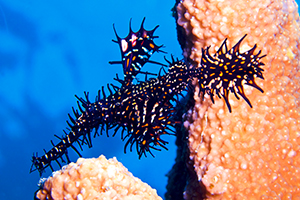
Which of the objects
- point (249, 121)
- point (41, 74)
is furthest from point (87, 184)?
point (41, 74)

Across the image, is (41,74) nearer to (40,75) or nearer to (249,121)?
(40,75)

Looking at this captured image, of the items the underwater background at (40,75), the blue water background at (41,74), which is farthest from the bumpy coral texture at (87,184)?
the blue water background at (41,74)

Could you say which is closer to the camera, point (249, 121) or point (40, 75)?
point (249, 121)

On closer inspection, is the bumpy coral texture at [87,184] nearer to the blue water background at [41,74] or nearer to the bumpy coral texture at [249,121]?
the bumpy coral texture at [249,121]

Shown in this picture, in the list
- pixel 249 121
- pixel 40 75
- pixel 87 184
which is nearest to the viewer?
pixel 87 184

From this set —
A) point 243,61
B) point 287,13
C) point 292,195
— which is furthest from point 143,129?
point 287,13

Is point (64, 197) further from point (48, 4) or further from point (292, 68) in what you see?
point (48, 4)
